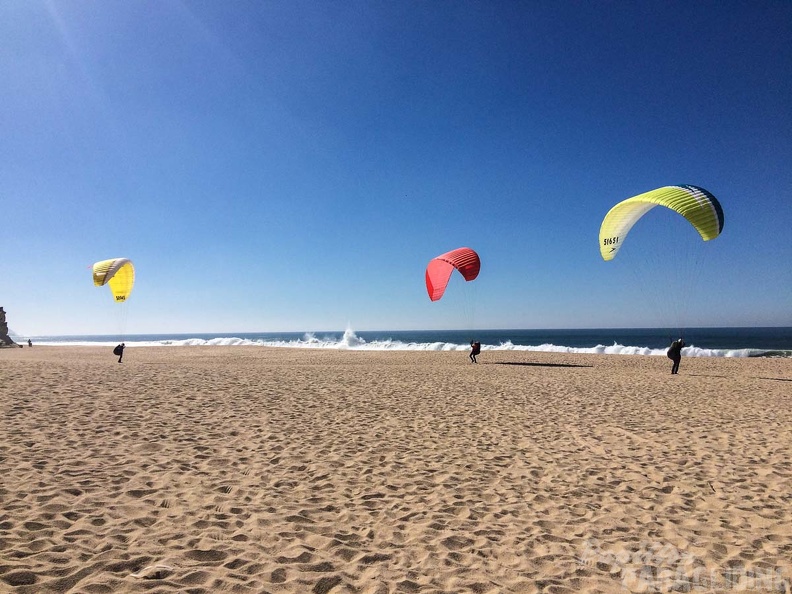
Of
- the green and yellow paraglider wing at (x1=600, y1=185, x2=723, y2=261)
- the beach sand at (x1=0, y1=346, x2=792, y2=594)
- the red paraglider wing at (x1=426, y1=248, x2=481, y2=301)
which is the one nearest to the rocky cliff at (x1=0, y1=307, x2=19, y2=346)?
the beach sand at (x1=0, y1=346, x2=792, y2=594)

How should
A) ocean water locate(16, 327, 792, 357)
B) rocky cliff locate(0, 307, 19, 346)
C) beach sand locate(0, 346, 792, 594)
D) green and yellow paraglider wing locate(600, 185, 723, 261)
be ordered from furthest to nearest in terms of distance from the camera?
rocky cliff locate(0, 307, 19, 346), ocean water locate(16, 327, 792, 357), green and yellow paraglider wing locate(600, 185, 723, 261), beach sand locate(0, 346, 792, 594)

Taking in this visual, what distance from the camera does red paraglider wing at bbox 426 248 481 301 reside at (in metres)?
20.8

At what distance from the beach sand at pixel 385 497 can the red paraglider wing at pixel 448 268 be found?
34.7 feet

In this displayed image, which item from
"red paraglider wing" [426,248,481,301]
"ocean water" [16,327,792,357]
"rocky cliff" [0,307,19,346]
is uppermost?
"red paraglider wing" [426,248,481,301]

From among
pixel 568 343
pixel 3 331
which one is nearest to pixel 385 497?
pixel 3 331

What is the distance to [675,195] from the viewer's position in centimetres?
1335

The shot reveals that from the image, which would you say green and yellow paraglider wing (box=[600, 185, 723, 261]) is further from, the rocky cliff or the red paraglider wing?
the rocky cliff

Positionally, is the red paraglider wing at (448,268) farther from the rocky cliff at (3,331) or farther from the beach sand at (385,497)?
the rocky cliff at (3,331)

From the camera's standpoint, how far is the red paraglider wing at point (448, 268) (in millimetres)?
20812

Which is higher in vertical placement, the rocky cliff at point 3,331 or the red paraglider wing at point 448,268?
the red paraglider wing at point 448,268

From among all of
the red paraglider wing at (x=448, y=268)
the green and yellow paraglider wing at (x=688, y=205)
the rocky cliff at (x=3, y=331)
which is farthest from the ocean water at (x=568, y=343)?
the rocky cliff at (x=3, y=331)

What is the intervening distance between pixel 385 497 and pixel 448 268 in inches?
Result: 681

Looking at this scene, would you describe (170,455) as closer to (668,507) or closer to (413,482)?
(413,482)

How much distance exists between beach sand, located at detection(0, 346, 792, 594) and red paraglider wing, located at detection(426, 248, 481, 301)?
34.7ft
